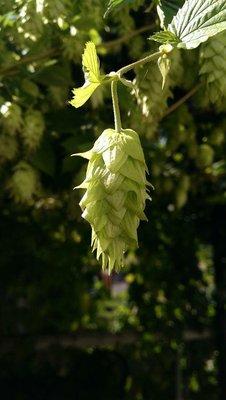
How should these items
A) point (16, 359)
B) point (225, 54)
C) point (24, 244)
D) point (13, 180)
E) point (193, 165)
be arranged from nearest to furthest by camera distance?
point (225, 54) → point (13, 180) → point (193, 165) → point (24, 244) → point (16, 359)

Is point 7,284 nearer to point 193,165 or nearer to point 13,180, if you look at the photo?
point 193,165

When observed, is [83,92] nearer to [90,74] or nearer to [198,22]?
[90,74]

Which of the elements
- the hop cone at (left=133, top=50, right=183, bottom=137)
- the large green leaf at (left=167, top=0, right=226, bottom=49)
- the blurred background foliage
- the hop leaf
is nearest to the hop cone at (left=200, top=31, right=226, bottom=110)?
the large green leaf at (left=167, top=0, right=226, bottom=49)

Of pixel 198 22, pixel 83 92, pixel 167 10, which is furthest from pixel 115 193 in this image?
pixel 167 10

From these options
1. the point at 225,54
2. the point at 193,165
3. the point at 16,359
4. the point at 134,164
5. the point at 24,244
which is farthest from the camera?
the point at 16,359

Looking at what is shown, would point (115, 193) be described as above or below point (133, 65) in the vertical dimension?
below

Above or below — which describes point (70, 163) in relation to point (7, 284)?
below

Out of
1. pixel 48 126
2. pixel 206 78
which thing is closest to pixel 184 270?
pixel 48 126
